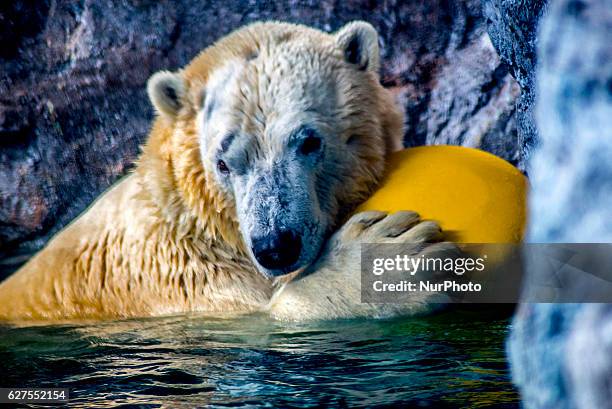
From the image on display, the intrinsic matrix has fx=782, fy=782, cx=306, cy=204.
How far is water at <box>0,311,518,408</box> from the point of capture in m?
2.01

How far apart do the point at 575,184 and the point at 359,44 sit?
2.85 metres

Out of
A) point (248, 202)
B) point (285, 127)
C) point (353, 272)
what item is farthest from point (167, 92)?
point (353, 272)

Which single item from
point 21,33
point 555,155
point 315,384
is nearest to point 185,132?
point 315,384

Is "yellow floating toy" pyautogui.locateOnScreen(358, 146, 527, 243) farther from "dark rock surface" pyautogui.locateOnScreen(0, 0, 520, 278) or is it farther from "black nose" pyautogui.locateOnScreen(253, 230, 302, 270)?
"dark rock surface" pyautogui.locateOnScreen(0, 0, 520, 278)

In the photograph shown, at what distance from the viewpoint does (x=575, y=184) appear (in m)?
0.86

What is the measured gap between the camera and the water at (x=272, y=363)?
2.01 metres

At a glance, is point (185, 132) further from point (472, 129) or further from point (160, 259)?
point (472, 129)

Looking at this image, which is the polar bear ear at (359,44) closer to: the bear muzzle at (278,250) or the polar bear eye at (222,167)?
the polar bear eye at (222,167)

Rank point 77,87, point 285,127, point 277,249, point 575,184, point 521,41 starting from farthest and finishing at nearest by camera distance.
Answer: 1. point 77,87
2. point 285,127
3. point 277,249
4. point 521,41
5. point 575,184

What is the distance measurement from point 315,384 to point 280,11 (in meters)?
4.20

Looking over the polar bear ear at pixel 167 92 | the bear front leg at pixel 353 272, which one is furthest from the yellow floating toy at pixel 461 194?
the polar bear ear at pixel 167 92

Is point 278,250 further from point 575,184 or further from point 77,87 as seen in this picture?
point 77,87

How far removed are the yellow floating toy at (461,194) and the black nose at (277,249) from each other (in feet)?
1.39

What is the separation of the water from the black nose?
0.27 meters
